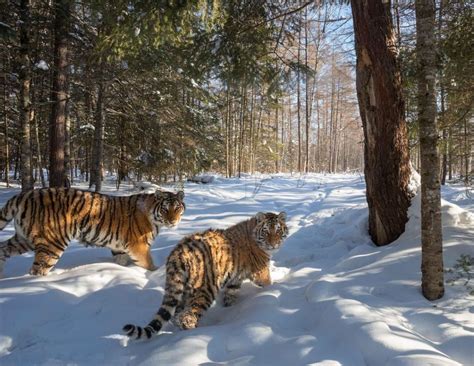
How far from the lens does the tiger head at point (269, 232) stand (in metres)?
5.05

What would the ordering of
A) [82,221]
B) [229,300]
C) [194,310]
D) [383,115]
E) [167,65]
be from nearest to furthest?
[194,310]
[229,300]
[82,221]
[383,115]
[167,65]

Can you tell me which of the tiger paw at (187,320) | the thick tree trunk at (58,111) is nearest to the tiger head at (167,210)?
the tiger paw at (187,320)

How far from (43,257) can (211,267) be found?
2419mm

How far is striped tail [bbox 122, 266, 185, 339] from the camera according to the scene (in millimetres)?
3385

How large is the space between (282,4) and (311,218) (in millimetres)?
5117

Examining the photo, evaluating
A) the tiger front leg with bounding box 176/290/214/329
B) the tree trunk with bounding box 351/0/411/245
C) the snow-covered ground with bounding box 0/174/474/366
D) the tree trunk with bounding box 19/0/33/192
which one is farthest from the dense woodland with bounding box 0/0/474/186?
the tiger front leg with bounding box 176/290/214/329

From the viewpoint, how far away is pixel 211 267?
14.3 ft

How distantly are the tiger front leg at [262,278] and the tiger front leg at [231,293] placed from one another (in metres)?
0.24

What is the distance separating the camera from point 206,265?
4.30m

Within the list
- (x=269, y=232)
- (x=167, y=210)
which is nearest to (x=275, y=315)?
(x=269, y=232)

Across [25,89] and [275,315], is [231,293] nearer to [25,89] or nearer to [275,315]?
[275,315]

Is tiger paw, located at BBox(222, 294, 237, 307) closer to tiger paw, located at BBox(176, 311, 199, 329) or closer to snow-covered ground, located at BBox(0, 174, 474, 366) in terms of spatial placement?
snow-covered ground, located at BBox(0, 174, 474, 366)

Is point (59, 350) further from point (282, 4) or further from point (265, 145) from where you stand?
point (265, 145)

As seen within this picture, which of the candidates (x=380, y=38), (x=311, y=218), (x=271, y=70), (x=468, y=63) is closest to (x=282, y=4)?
(x=271, y=70)
